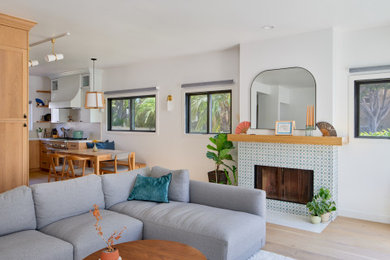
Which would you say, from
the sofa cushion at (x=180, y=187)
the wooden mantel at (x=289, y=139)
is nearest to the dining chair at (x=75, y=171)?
the sofa cushion at (x=180, y=187)

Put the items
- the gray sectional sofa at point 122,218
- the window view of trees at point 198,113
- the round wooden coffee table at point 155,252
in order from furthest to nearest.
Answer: the window view of trees at point 198,113
the gray sectional sofa at point 122,218
the round wooden coffee table at point 155,252

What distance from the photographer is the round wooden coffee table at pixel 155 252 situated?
202 centimetres

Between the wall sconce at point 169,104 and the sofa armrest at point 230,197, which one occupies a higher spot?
the wall sconce at point 169,104

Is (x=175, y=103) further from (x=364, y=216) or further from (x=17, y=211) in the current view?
(x=17, y=211)

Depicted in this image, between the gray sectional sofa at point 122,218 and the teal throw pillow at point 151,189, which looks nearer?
the gray sectional sofa at point 122,218

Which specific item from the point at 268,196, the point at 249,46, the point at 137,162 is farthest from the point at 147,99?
the point at 268,196

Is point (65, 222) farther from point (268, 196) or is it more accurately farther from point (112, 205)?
point (268, 196)

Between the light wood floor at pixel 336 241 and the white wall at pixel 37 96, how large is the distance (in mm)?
7114

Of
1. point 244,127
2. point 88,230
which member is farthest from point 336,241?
point 88,230

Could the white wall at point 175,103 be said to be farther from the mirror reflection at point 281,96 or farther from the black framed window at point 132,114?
the mirror reflection at point 281,96

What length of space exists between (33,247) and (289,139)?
3.22 metres

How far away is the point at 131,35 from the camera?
454 centimetres

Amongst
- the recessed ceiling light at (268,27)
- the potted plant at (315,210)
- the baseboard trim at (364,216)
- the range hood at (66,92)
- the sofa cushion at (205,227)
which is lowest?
the baseboard trim at (364,216)

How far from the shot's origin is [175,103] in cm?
607
